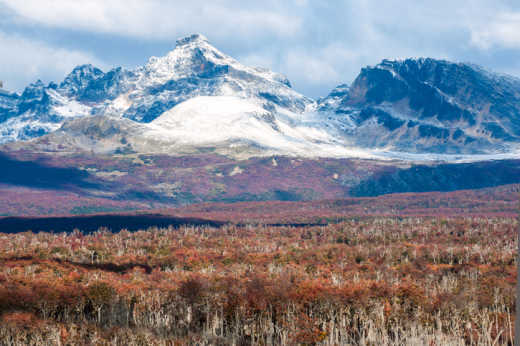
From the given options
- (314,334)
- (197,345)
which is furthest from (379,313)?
(197,345)

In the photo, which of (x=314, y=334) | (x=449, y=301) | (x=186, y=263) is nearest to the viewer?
(x=314, y=334)

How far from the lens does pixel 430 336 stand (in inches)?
2250

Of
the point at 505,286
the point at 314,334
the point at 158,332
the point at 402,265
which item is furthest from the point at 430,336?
the point at 402,265

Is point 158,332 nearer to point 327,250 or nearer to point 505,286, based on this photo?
point 505,286

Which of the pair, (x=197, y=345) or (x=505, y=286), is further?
(x=505, y=286)

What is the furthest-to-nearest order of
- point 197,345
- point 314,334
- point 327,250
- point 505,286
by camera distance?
point 327,250
point 505,286
point 314,334
point 197,345

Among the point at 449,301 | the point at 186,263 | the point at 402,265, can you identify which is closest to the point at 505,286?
the point at 449,301

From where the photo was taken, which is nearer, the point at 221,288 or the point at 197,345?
the point at 197,345

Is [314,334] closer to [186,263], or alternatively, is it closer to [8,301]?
[8,301]

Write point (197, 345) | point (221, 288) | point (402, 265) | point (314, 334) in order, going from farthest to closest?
point (402, 265)
point (221, 288)
point (314, 334)
point (197, 345)

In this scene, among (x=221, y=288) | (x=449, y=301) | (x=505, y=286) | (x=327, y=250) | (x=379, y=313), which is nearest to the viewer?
(x=379, y=313)

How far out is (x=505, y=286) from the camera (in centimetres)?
9481

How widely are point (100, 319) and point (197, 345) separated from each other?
20.0 meters

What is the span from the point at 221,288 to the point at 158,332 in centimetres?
2357
